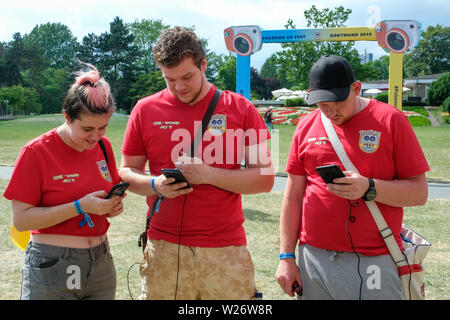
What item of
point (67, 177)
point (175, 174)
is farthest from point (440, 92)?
point (67, 177)

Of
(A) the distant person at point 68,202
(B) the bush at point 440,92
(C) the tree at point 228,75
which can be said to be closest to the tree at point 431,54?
(C) the tree at point 228,75

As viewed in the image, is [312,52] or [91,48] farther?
[91,48]

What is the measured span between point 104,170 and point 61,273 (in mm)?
620

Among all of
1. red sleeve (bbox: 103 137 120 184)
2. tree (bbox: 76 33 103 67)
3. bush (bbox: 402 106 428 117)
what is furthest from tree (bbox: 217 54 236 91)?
red sleeve (bbox: 103 137 120 184)

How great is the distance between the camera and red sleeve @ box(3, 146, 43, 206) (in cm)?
240

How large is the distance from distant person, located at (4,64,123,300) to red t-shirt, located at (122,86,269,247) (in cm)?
26

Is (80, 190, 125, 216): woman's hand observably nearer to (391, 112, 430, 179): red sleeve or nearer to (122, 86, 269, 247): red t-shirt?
(122, 86, 269, 247): red t-shirt

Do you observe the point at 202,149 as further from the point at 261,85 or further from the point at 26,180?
the point at 261,85

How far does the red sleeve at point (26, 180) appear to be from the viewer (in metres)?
2.40

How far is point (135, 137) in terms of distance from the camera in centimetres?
266

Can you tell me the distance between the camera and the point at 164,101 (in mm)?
2639

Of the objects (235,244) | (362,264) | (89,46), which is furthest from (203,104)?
(89,46)

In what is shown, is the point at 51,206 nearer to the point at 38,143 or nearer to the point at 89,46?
the point at 38,143
